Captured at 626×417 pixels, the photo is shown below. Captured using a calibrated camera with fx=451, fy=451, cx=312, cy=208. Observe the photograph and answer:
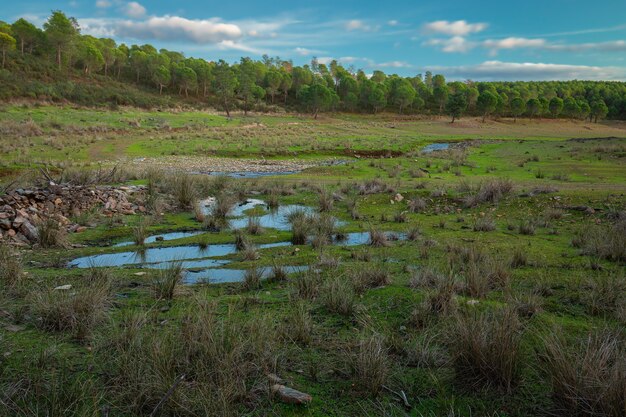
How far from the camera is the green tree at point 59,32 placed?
288 ft

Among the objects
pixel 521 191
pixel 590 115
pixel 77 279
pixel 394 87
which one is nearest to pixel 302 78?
pixel 394 87

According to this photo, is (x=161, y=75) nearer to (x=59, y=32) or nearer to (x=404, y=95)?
(x=59, y=32)

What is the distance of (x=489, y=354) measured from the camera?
4.21 m

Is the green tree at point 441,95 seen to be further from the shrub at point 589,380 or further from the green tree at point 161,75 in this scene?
the shrub at point 589,380

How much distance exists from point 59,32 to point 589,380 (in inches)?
4179

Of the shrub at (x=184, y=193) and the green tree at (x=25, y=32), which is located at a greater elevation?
the green tree at (x=25, y=32)

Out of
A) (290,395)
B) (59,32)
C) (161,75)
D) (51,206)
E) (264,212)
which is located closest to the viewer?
(290,395)

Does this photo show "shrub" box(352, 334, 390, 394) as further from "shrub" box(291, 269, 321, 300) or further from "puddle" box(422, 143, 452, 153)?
"puddle" box(422, 143, 452, 153)

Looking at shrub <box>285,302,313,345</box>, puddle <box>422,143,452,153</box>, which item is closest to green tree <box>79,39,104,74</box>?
puddle <box>422,143,452,153</box>

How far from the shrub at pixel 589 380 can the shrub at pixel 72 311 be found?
4880 mm

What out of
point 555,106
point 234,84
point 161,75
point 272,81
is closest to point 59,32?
point 161,75

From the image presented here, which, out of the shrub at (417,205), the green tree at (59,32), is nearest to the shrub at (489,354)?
the shrub at (417,205)

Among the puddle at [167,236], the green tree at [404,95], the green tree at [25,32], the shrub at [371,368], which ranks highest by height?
the green tree at [25,32]

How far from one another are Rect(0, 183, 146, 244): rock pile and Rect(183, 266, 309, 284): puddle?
4.77 meters
